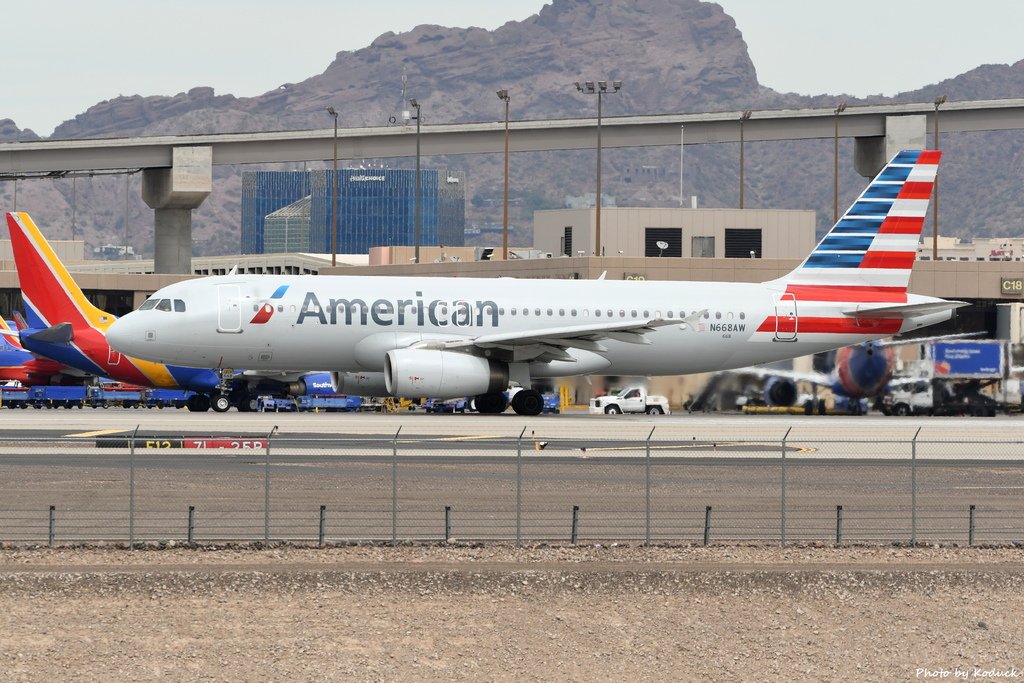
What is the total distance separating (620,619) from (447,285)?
91.8ft

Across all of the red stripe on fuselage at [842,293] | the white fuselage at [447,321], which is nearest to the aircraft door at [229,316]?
the white fuselage at [447,321]

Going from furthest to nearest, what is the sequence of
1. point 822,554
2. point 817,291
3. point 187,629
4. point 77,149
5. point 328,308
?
1. point 77,149
2. point 817,291
3. point 328,308
4. point 822,554
5. point 187,629

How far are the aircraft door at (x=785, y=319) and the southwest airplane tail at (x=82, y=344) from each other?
17.3 metres

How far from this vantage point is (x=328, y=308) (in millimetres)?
48625

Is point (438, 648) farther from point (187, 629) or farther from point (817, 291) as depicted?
point (817, 291)

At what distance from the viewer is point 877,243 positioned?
55.1 metres

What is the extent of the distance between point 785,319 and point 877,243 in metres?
4.61

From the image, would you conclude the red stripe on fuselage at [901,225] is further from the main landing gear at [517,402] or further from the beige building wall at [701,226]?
the beige building wall at [701,226]

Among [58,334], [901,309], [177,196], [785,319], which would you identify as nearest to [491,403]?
[785,319]

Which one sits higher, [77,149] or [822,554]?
[77,149]

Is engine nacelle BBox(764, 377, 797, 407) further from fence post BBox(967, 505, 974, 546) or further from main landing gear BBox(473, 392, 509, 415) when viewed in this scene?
fence post BBox(967, 505, 974, 546)

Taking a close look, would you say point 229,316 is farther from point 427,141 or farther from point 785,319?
point 427,141

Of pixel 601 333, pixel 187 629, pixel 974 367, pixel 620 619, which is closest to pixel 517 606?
pixel 620 619

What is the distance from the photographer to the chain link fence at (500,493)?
2750 centimetres
